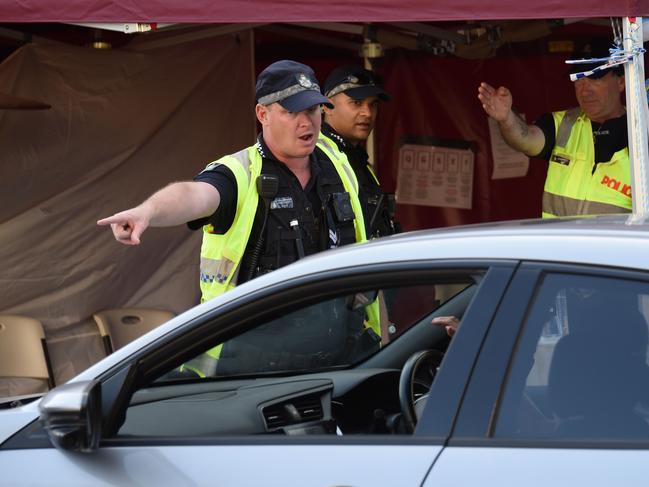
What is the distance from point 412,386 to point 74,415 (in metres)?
0.90

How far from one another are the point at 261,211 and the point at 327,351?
0.67m

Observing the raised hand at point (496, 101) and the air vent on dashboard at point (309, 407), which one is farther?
the raised hand at point (496, 101)

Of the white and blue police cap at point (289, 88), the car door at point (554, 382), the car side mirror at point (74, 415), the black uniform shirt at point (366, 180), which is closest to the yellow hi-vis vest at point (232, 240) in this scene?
the white and blue police cap at point (289, 88)

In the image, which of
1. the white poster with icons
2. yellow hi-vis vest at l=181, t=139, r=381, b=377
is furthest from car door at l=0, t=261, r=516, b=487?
the white poster with icons

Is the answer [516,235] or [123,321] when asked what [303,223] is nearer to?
[516,235]

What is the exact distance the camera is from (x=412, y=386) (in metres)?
3.09

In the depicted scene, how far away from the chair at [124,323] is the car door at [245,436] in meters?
3.73

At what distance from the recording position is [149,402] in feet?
9.73

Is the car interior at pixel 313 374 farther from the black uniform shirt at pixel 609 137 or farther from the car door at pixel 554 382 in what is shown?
the black uniform shirt at pixel 609 137

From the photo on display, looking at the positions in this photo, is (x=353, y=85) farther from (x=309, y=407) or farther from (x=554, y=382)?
(x=554, y=382)

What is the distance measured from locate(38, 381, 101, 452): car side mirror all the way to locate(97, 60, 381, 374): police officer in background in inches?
54.5

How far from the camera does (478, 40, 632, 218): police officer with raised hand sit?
567 centimetres

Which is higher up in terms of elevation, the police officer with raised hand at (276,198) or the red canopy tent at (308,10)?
the red canopy tent at (308,10)

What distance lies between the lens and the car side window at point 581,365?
2.31m
